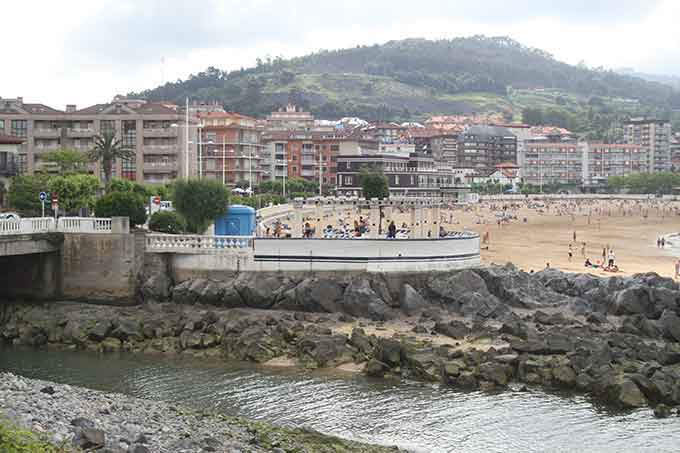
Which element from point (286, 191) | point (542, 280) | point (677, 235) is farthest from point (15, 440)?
point (286, 191)

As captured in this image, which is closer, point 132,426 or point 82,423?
point 82,423

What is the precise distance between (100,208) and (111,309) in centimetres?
605

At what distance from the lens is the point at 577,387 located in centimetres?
3158

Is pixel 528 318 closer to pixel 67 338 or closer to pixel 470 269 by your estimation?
pixel 470 269

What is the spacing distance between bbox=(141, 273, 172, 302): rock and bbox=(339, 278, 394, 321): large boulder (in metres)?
7.47

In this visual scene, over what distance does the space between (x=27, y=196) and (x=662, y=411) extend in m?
36.2

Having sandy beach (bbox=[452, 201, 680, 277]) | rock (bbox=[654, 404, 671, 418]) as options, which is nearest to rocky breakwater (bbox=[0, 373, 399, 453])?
rock (bbox=[654, 404, 671, 418])

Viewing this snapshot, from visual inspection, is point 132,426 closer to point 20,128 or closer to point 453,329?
point 453,329

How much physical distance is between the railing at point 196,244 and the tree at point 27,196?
12.7 meters

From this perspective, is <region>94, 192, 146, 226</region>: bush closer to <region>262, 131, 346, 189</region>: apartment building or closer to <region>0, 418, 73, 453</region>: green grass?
<region>0, 418, 73, 453</region>: green grass

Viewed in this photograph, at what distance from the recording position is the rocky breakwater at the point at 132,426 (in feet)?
71.3

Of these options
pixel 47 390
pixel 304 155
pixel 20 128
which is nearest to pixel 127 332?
pixel 47 390

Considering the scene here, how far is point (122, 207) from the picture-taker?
45156mm

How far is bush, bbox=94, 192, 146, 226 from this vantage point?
4512cm
